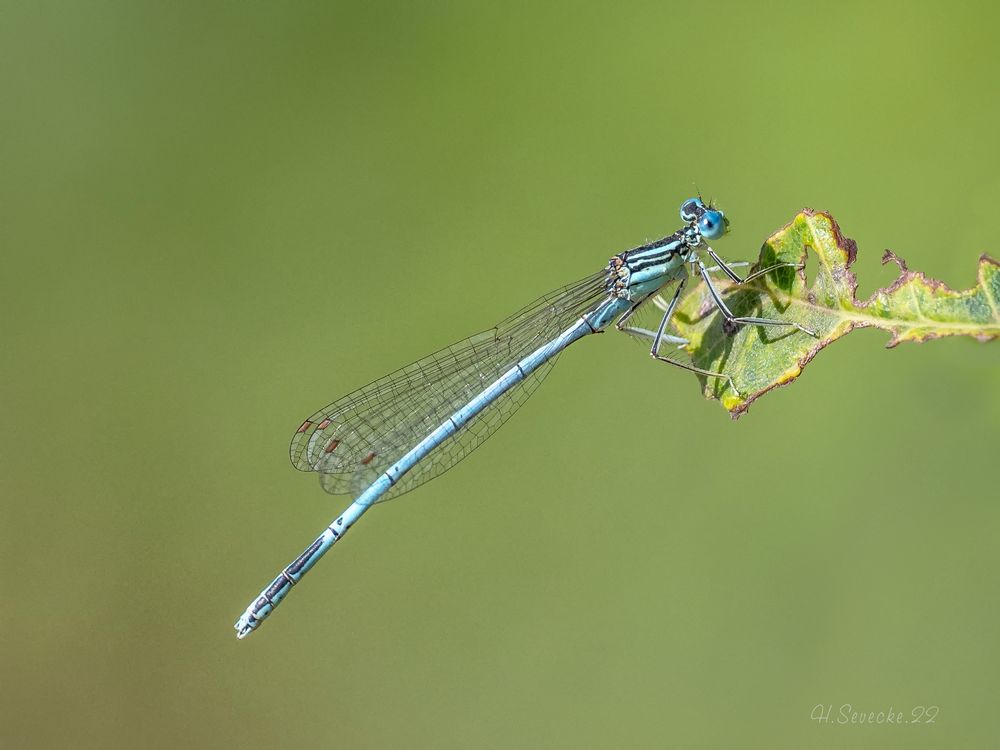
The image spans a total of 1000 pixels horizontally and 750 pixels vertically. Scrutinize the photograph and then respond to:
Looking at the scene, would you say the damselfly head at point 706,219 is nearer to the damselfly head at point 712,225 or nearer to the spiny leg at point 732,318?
the damselfly head at point 712,225

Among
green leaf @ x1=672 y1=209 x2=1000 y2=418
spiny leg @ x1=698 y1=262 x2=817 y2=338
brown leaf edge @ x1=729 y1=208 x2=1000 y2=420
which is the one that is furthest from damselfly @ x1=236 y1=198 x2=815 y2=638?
brown leaf edge @ x1=729 y1=208 x2=1000 y2=420

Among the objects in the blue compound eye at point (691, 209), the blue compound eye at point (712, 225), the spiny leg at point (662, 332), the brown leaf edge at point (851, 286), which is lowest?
the brown leaf edge at point (851, 286)

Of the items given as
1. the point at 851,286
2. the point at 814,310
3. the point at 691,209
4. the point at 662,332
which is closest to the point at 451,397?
the point at 662,332

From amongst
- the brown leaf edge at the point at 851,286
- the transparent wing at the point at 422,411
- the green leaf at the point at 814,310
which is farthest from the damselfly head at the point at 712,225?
the brown leaf edge at the point at 851,286

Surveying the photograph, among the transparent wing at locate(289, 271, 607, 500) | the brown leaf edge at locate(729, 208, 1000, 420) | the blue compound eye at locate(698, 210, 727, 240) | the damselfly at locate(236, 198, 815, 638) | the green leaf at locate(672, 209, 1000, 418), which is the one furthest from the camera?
the transparent wing at locate(289, 271, 607, 500)

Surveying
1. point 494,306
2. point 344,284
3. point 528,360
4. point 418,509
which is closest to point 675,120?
point 494,306

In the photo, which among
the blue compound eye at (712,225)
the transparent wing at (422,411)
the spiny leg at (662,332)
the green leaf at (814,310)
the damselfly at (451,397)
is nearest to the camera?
the green leaf at (814,310)

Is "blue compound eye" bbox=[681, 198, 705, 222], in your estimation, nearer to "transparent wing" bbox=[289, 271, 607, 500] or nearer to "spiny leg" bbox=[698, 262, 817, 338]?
"spiny leg" bbox=[698, 262, 817, 338]
